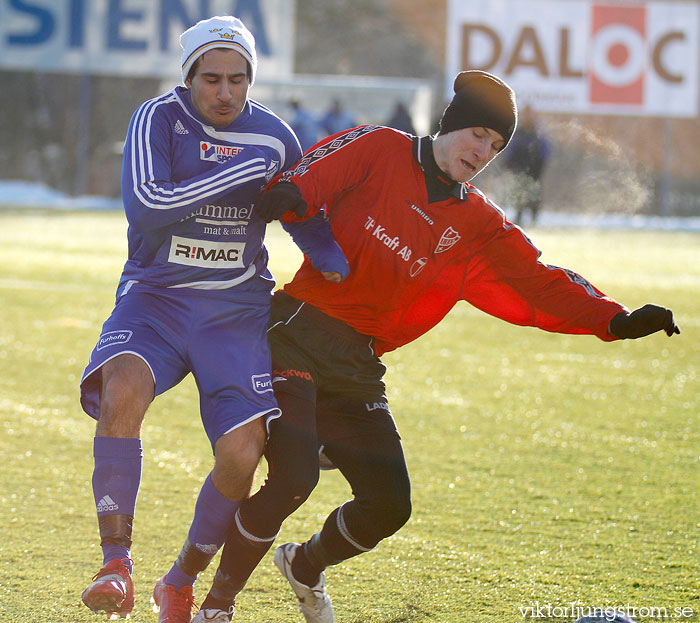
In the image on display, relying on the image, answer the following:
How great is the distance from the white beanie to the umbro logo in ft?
4.41

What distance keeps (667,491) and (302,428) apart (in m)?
2.33

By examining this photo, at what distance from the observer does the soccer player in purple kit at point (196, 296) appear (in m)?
3.43

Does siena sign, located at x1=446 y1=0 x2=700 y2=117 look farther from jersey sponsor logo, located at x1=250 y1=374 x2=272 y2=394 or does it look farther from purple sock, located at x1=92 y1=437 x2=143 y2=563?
purple sock, located at x1=92 y1=437 x2=143 y2=563

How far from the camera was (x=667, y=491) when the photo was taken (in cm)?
516

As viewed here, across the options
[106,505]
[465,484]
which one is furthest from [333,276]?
[465,484]

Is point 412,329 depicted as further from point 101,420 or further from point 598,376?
point 598,376

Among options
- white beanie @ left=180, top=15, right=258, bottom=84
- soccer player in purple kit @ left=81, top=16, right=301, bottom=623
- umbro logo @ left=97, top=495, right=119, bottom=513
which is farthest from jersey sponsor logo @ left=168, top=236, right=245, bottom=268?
umbro logo @ left=97, top=495, right=119, bottom=513

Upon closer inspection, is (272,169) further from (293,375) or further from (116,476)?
(116,476)

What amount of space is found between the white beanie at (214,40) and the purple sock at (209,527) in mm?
1331

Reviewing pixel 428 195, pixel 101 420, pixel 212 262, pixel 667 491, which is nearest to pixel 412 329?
pixel 428 195

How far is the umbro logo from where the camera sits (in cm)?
338

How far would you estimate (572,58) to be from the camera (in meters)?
30.7

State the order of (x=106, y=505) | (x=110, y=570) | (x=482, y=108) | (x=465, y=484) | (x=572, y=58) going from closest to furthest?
(x=110, y=570)
(x=106, y=505)
(x=482, y=108)
(x=465, y=484)
(x=572, y=58)

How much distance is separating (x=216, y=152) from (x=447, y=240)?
0.79 meters
